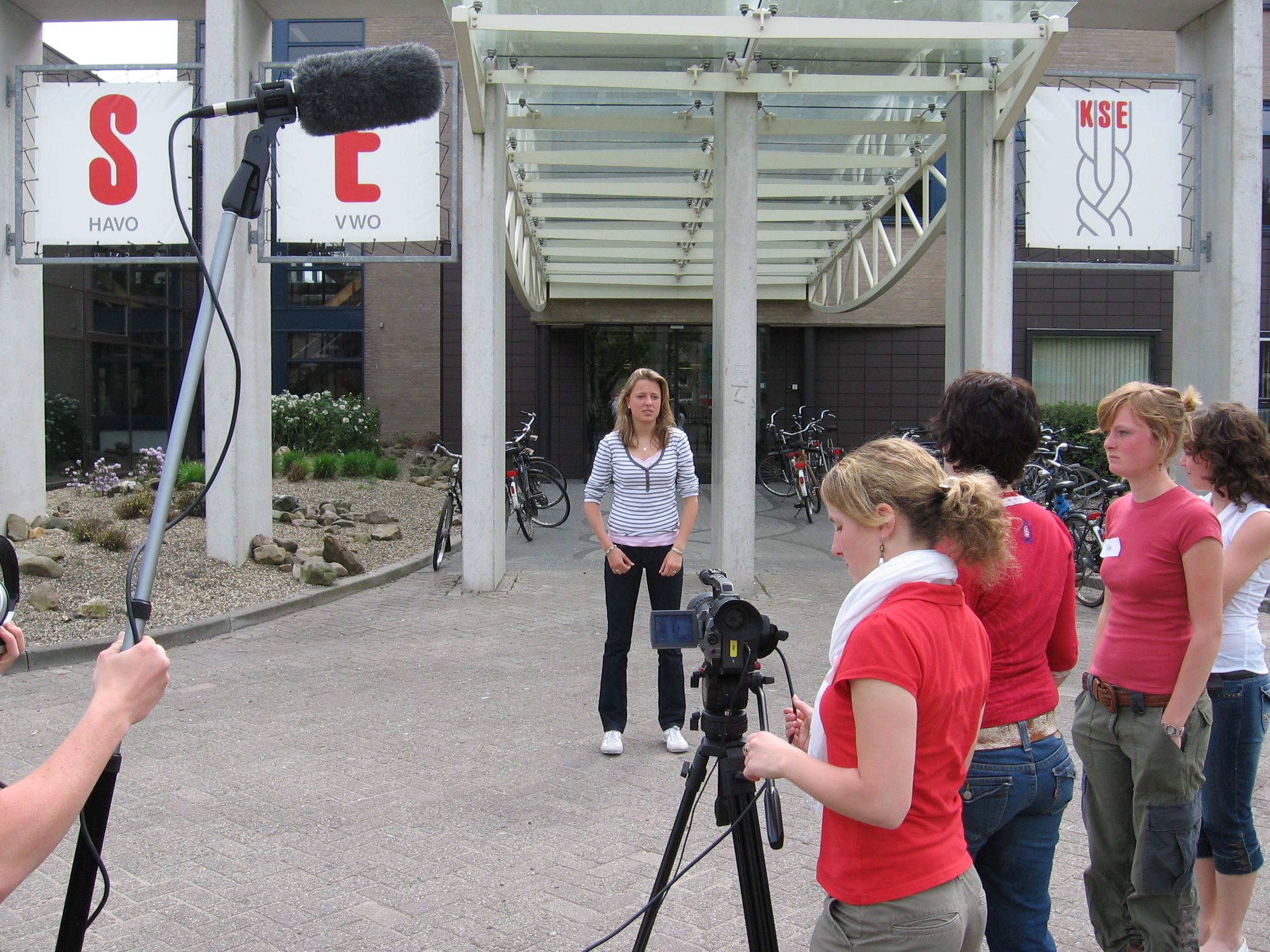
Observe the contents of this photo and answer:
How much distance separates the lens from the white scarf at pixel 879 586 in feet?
6.07

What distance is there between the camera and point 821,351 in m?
19.8

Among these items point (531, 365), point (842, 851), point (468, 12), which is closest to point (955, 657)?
point (842, 851)

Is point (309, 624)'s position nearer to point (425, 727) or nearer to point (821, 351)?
point (425, 727)

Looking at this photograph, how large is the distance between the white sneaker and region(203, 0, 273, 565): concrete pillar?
5.64m

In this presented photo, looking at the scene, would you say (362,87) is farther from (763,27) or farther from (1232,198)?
(1232,198)

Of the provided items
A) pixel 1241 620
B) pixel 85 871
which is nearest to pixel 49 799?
pixel 85 871

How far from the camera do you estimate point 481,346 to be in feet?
29.9

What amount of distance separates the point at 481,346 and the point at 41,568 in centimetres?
396

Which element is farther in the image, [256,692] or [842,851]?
[256,692]

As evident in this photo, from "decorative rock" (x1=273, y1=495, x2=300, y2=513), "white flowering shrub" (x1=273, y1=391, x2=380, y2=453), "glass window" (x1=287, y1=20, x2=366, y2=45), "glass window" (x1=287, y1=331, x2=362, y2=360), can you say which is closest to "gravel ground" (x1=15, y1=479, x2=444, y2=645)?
"decorative rock" (x1=273, y1=495, x2=300, y2=513)

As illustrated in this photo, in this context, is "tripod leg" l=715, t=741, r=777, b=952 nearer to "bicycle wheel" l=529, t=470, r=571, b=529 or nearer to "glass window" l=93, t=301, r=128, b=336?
"bicycle wheel" l=529, t=470, r=571, b=529

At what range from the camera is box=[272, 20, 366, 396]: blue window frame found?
20.4 m

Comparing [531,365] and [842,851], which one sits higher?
[531,365]

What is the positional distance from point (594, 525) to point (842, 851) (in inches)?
129
